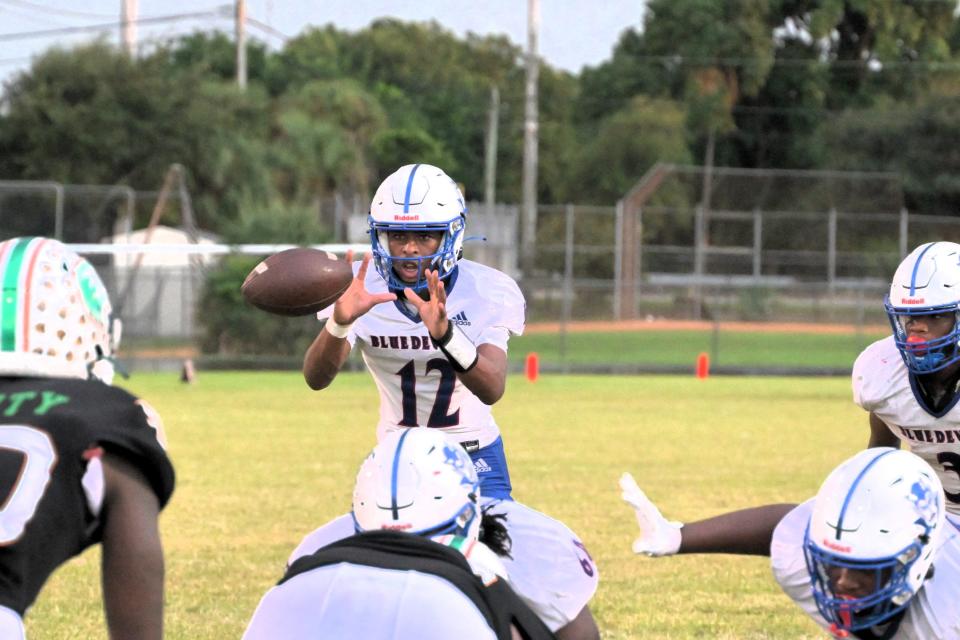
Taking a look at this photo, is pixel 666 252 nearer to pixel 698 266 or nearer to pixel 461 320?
pixel 698 266

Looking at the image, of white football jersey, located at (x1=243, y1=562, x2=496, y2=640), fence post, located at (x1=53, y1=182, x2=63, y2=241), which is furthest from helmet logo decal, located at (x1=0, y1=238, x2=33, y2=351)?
fence post, located at (x1=53, y1=182, x2=63, y2=241)

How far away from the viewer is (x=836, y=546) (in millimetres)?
3500

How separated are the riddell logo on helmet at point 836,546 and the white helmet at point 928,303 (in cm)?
181

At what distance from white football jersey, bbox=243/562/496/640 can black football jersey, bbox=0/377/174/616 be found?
1.27ft

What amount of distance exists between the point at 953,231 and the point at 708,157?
14.9m

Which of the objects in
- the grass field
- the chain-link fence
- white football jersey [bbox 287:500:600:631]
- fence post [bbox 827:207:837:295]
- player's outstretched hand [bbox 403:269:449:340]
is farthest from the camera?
fence post [bbox 827:207:837:295]

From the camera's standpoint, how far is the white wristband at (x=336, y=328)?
487 cm

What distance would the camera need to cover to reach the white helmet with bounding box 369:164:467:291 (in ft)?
16.2

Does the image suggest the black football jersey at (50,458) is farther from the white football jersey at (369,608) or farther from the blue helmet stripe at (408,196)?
the blue helmet stripe at (408,196)

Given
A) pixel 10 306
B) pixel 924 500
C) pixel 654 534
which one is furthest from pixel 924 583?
pixel 10 306

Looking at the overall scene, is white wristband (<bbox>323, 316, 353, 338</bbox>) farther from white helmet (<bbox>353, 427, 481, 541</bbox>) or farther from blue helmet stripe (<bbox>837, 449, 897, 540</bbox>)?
blue helmet stripe (<bbox>837, 449, 897, 540</bbox>)

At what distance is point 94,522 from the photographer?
115 inches

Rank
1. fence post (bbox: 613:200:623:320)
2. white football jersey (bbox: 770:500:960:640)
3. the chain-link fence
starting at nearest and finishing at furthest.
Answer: white football jersey (bbox: 770:500:960:640), the chain-link fence, fence post (bbox: 613:200:623:320)

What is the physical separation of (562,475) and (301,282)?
7.32 m
